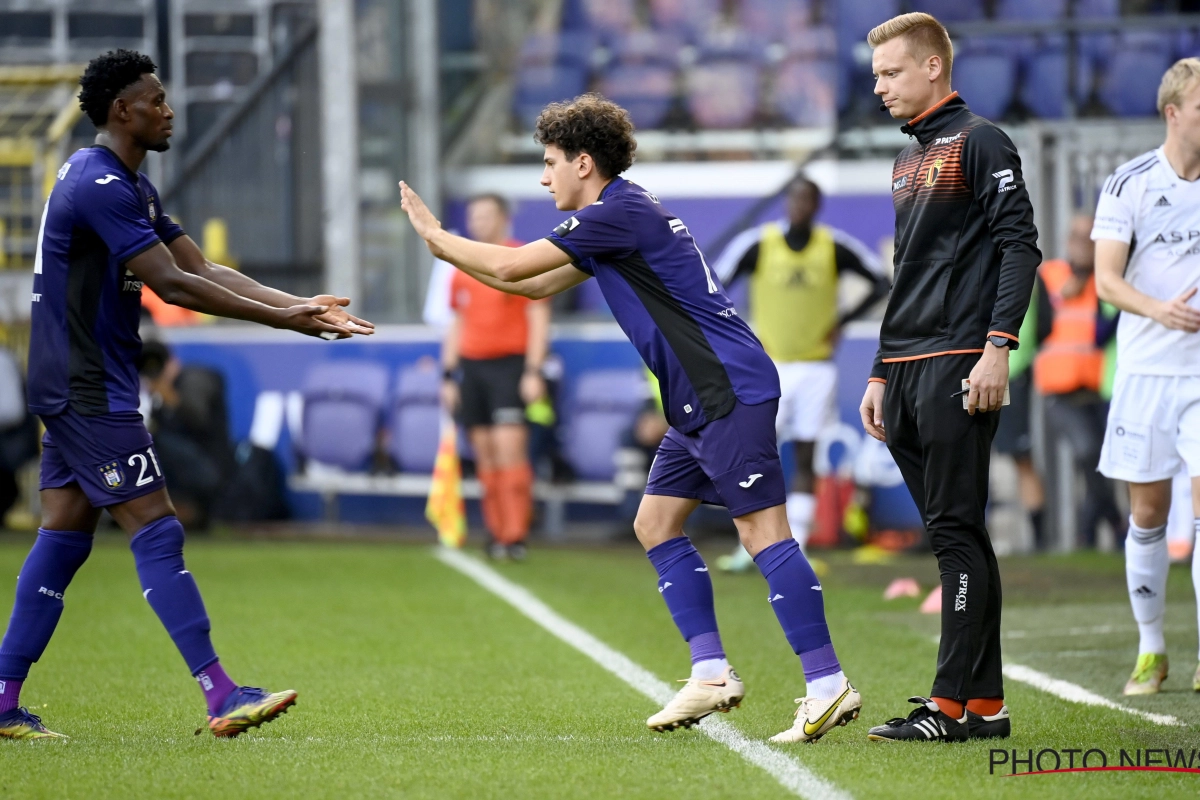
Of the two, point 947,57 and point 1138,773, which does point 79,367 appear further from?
point 1138,773

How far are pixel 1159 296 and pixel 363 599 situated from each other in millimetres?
4840

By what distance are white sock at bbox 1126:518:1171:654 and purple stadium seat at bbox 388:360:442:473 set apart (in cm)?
806

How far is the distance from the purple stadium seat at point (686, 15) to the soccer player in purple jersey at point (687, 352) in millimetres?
14235

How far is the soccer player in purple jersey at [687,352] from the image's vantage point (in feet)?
15.6

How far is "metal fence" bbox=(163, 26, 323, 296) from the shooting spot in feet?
53.1

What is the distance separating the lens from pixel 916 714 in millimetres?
4789

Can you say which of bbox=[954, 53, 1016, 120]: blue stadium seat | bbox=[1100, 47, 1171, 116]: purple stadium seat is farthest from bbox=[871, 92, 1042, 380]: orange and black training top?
bbox=[954, 53, 1016, 120]: blue stadium seat

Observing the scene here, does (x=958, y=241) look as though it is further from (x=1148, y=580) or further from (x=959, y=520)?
(x=1148, y=580)

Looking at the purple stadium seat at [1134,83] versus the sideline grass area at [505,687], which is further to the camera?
the purple stadium seat at [1134,83]

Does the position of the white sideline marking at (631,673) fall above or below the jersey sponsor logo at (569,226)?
below

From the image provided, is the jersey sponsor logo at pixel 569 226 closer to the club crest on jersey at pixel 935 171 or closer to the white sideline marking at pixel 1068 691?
the club crest on jersey at pixel 935 171

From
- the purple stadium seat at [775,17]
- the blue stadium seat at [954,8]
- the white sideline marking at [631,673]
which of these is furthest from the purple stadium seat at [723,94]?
the white sideline marking at [631,673]

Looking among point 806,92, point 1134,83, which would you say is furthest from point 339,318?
point 806,92

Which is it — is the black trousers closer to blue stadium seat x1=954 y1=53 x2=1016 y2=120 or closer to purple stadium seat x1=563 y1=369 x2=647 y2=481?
purple stadium seat x1=563 y1=369 x2=647 y2=481
